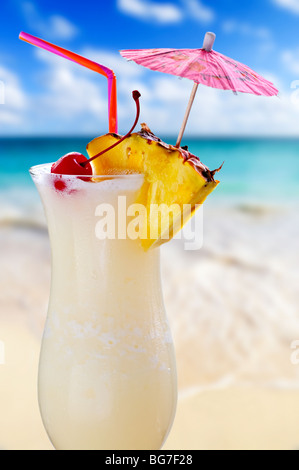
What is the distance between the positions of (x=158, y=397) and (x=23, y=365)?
982 mm

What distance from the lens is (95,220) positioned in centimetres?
89

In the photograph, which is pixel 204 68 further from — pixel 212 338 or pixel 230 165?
pixel 230 165

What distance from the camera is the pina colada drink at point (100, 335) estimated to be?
0.91 meters

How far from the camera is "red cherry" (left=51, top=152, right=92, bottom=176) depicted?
2.91 feet

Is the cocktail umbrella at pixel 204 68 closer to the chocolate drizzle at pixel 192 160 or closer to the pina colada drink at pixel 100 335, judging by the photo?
the chocolate drizzle at pixel 192 160

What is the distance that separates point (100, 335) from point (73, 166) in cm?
29

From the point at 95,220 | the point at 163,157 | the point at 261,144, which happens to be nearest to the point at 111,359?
the point at 95,220

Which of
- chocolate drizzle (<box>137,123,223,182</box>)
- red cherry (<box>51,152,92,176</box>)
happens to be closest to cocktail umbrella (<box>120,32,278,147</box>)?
chocolate drizzle (<box>137,123,223,182</box>)

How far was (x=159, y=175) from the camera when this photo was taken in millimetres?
869

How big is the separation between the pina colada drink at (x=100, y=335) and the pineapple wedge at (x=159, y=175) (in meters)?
0.04

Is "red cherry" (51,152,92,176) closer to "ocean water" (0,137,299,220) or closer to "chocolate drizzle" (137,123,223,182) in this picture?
"chocolate drizzle" (137,123,223,182)

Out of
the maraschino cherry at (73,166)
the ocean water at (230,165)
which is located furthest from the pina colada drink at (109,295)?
the ocean water at (230,165)
